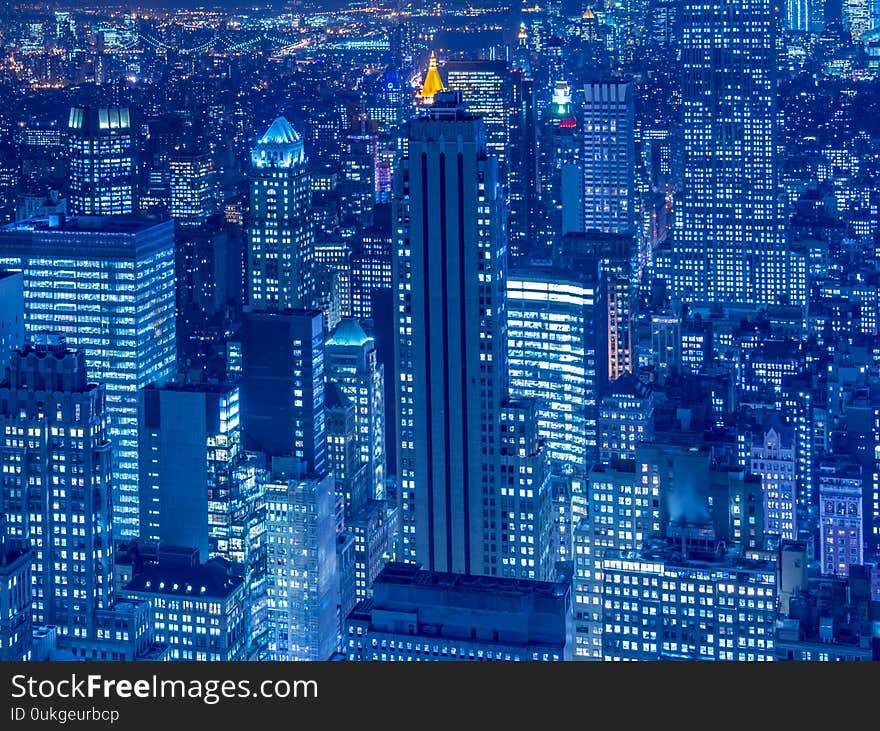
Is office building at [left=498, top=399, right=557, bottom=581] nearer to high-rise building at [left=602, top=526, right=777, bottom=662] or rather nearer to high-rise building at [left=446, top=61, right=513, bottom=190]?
high-rise building at [left=602, top=526, right=777, bottom=662]

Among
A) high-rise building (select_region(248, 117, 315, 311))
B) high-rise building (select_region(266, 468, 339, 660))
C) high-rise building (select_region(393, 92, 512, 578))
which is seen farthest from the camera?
high-rise building (select_region(248, 117, 315, 311))

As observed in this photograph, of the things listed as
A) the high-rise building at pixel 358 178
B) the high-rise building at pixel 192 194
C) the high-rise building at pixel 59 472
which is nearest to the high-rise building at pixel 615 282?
the high-rise building at pixel 358 178

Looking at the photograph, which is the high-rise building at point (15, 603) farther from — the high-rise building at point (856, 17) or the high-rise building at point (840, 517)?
the high-rise building at point (856, 17)

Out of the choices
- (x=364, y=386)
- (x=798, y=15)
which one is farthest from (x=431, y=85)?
(x=798, y=15)

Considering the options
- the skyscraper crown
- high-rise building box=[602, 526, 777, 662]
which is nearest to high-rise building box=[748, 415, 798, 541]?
high-rise building box=[602, 526, 777, 662]

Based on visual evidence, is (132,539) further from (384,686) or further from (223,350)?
(384,686)
